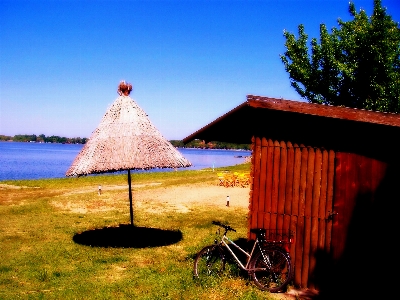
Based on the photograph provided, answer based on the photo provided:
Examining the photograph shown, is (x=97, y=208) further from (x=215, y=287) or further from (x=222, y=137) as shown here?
(x=215, y=287)

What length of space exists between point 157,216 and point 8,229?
6.42 metres

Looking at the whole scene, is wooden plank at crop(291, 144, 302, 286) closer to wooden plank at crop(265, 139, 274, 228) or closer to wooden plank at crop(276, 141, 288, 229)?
wooden plank at crop(276, 141, 288, 229)

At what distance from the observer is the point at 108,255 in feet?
33.1

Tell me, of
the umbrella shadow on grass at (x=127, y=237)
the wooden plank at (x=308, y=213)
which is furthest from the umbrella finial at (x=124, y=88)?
the wooden plank at (x=308, y=213)

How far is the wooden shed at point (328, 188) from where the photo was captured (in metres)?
6.73

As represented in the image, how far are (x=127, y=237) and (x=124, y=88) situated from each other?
5.45 metres

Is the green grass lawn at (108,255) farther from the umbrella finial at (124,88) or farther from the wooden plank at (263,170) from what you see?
the umbrella finial at (124,88)

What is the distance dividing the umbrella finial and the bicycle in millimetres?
6606

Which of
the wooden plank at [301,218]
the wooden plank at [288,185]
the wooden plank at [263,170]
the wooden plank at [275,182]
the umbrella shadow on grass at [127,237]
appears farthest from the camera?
the umbrella shadow on grass at [127,237]

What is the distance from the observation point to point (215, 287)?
706 cm

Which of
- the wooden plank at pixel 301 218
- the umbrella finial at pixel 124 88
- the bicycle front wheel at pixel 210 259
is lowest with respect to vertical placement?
the bicycle front wheel at pixel 210 259

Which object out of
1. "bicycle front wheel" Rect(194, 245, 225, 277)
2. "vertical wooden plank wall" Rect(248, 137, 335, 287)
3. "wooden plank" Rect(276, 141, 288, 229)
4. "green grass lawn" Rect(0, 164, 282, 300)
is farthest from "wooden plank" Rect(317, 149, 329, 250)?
"bicycle front wheel" Rect(194, 245, 225, 277)

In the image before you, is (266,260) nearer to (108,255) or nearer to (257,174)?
(257,174)

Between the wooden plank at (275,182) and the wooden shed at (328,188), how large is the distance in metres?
0.02
